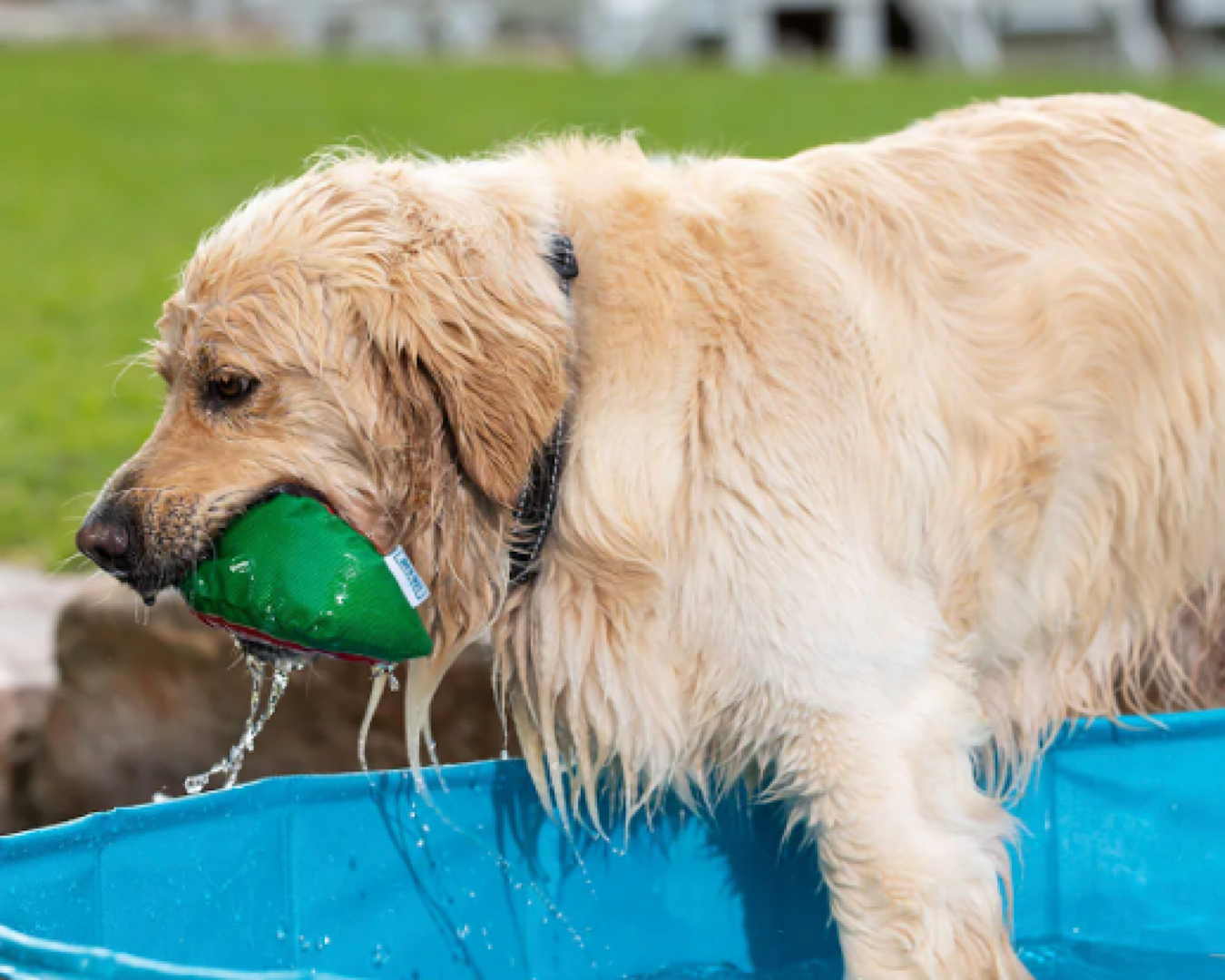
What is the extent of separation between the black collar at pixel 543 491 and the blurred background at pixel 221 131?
67cm

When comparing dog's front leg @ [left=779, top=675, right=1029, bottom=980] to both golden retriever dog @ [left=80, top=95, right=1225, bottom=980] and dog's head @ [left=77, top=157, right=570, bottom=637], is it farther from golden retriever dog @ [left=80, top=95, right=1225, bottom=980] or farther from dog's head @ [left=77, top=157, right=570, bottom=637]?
dog's head @ [left=77, top=157, right=570, bottom=637]

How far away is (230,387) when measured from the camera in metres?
2.87

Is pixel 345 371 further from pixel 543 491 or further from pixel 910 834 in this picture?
pixel 910 834

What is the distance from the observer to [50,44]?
2227cm

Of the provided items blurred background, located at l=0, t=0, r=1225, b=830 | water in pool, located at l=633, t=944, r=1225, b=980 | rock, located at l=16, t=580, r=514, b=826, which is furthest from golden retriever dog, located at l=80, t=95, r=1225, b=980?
rock, located at l=16, t=580, r=514, b=826

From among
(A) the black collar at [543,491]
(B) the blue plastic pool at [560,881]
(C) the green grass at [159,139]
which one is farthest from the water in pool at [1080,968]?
(C) the green grass at [159,139]

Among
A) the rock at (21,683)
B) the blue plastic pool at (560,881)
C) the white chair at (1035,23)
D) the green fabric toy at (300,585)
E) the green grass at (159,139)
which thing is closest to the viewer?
the green fabric toy at (300,585)

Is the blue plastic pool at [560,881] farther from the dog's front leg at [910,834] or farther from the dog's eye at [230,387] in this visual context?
the dog's eye at [230,387]

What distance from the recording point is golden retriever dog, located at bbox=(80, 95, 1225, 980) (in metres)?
2.86

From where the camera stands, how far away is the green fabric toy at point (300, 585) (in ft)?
9.13

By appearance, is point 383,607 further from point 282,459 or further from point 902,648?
point 902,648

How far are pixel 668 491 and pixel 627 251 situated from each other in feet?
1.58

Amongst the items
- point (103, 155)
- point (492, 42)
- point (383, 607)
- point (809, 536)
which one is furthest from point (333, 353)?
point (492, 42)

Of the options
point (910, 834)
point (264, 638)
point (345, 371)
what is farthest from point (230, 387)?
point (910, 834)
